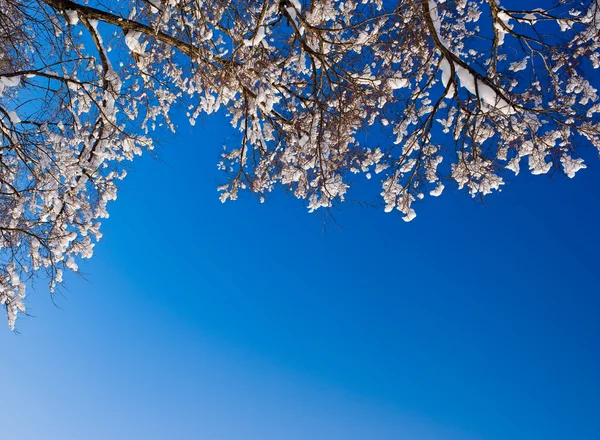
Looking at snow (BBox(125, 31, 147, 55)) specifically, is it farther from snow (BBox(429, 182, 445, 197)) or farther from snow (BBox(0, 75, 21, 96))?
snow (BBox(429, 182, 445, 197))

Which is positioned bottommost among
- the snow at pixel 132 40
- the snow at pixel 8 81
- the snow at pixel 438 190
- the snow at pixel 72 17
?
the snow at pixel 8 81

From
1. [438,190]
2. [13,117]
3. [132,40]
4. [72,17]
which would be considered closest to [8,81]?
[13,117]

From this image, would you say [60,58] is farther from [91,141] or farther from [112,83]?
[91,141]

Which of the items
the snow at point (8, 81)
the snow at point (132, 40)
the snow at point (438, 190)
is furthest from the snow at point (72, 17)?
the snow at point (438, 190)

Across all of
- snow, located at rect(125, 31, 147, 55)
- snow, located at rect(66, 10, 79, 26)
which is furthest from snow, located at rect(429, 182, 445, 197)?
snow, located at rect(66, 10, 79, 26)

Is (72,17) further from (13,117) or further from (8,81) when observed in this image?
(13,117)

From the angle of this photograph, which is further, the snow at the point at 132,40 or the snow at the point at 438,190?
the snow at the point at 438,190

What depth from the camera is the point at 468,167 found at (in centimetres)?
615

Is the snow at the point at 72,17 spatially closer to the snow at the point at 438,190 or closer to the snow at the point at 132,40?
the snow at the point at 132,40

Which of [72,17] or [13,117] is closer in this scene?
[72,17]

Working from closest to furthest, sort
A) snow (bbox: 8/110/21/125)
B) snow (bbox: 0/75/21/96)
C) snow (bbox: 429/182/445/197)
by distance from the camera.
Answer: snow (bbox: 0/75/21/96) → snow (bbox: 8/110/21/125) → snow (bbox: 429/182/445/197)

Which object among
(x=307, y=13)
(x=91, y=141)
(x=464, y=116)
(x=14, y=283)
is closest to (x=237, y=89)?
(x=307, y=13)

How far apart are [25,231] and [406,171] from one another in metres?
4.79

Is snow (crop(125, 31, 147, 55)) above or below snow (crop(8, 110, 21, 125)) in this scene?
above
